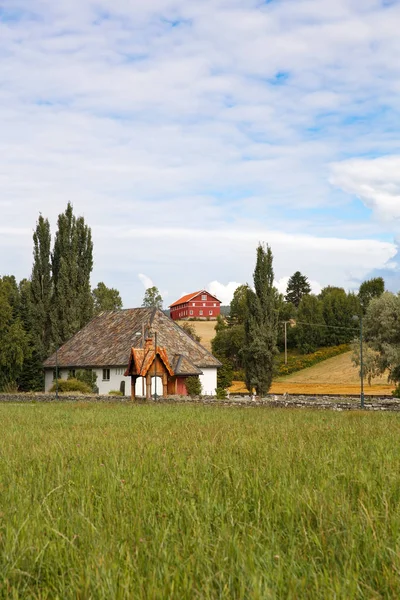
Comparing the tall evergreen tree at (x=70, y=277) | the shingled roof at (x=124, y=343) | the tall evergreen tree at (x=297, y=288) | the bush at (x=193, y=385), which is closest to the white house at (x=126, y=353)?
the shingled roof at (x=124, y=343)

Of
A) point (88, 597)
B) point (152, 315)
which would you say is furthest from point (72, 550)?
point (152, 315)

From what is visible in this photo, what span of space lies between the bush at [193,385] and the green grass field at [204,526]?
4639 cm

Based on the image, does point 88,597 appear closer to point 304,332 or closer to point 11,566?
point 11,566

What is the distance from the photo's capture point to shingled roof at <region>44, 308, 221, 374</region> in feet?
187

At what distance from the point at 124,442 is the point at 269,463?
4228 millimetres

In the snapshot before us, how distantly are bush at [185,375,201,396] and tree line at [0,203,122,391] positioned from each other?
578 inches

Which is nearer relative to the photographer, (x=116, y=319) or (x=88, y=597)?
(x=88, y=597)

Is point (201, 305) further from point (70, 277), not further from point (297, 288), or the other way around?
point (70, 277)

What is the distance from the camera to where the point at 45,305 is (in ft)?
215

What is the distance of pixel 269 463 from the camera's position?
7.83 metres

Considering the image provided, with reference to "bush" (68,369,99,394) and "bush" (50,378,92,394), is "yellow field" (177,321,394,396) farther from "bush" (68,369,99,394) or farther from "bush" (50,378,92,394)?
"bush" (50,378,92,394)

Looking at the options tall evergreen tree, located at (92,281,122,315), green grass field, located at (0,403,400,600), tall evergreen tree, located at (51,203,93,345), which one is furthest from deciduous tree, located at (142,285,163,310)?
green grass field, located at (0,403,400,600)

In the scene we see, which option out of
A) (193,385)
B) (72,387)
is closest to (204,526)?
(193,385)

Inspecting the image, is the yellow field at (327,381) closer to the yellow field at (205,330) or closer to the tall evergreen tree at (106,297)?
the yellow field at (205,330)
